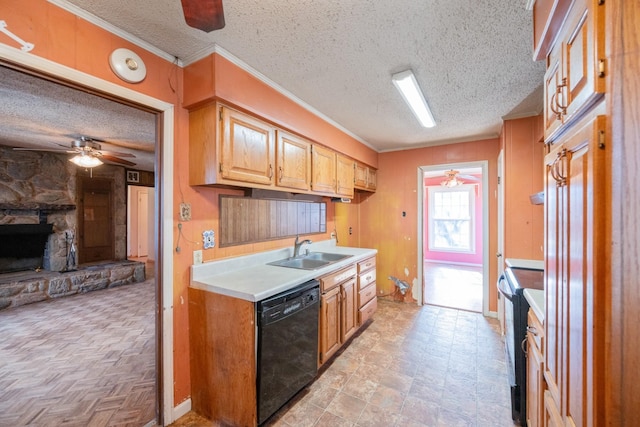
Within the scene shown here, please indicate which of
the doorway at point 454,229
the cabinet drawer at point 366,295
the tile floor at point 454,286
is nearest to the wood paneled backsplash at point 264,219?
the cabinet drawer at point 366,295

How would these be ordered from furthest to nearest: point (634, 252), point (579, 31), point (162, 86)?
point (162, 86) < point (579, 31) < point (634, 252)

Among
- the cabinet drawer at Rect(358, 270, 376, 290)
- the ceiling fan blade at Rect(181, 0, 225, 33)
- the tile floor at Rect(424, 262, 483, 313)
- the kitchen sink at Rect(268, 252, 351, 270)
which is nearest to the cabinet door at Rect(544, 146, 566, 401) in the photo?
the kitchen sink at Rect(268, 252, 351, 270)

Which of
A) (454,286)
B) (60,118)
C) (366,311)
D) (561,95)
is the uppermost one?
(60,118)

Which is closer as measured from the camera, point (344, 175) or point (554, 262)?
point (554, 262)

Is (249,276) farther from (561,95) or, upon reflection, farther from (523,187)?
(523,187)

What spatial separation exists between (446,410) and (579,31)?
2.23 m

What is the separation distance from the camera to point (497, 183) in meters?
3.39

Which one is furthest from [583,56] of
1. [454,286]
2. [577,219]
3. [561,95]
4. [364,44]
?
[454,286]

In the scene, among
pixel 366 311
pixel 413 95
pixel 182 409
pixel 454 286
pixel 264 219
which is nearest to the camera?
pixel 182 409

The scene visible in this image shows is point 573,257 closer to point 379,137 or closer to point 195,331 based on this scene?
point 195,331

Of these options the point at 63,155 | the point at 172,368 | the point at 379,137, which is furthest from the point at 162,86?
the point at 63,155

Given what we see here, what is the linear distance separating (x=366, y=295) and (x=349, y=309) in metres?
0.47

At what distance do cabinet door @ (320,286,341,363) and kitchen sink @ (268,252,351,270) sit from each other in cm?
30

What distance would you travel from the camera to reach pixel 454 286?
4805mm
